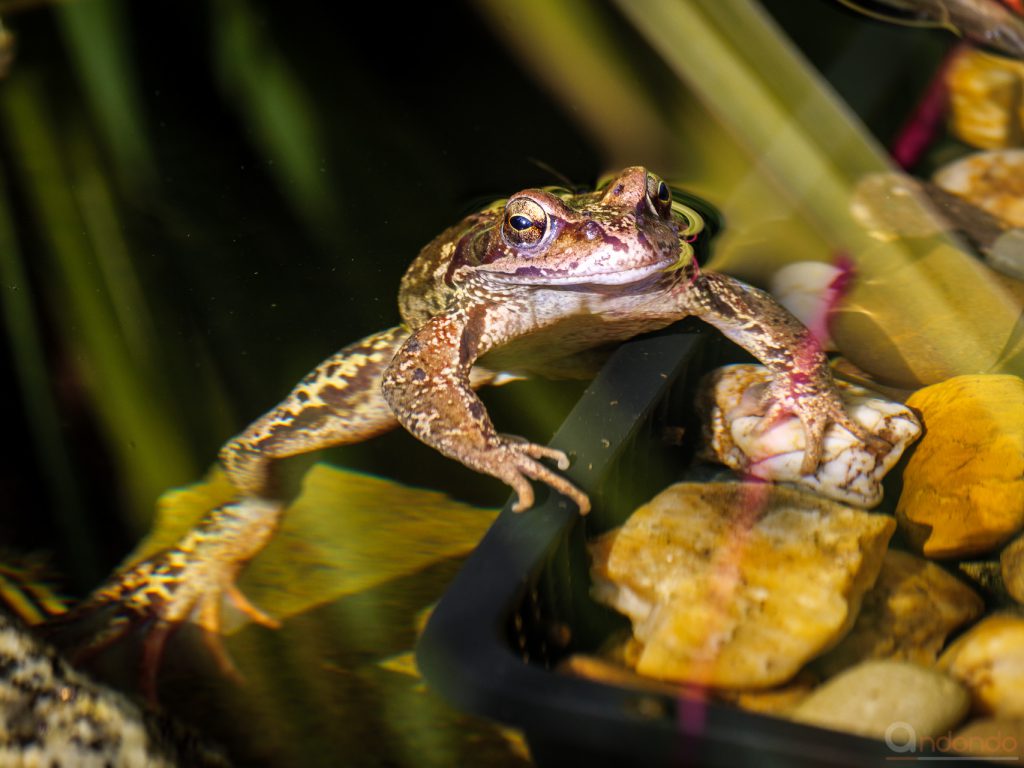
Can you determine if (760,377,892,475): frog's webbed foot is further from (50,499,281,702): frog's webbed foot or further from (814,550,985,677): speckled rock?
(50,499,281,702): frog's webbed foot

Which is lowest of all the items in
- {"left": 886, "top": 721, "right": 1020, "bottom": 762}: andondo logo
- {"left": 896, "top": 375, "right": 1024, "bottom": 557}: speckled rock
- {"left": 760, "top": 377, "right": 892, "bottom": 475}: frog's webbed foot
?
{"left": 886, "top": 721, "right": 1020, "bottom": 762}: andondo logo

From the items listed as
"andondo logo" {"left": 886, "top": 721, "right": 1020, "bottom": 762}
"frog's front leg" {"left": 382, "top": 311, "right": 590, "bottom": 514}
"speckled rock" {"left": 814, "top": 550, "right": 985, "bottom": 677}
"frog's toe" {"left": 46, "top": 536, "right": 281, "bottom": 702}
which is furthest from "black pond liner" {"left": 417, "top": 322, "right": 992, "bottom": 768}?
"frog's toe" {"left": 46, "top": 536, "right": 281, "bottom": 702}

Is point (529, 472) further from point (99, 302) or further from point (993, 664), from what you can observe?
point (99, 302)

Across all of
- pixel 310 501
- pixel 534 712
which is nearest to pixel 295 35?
pixel 310 501

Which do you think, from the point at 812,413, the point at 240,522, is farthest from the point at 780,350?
the point at 240,522

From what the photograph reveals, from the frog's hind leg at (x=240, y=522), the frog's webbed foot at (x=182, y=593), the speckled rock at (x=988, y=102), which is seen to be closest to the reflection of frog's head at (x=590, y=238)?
the frog's hind leg at (x=240, y=522)

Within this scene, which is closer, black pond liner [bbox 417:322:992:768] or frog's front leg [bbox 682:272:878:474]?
black pond liner [bbox 417:322:992:768]

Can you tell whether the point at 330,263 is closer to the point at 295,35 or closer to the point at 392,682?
the point at 295,35
